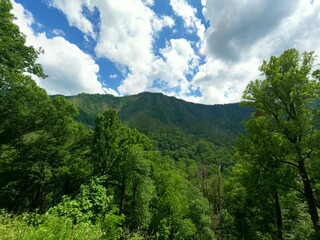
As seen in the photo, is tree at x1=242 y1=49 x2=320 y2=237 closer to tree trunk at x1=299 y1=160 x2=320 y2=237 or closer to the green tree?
tree trunk at x1=299 y1=160 x2=320 y2=237

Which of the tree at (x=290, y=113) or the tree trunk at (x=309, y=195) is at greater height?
the tree at (x=290, y=113)

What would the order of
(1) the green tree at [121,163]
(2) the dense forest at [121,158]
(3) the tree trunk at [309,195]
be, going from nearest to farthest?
(2) the dense forest at [121,158], (3) the tree trunk at [309,195], (1) the green tree at [121,163]

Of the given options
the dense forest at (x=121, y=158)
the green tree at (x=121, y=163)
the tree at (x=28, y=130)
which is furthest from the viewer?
the green tree at (x=121, y=163)

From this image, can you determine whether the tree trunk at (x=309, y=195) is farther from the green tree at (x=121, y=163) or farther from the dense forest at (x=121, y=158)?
the green tree at (x=121, y=163)

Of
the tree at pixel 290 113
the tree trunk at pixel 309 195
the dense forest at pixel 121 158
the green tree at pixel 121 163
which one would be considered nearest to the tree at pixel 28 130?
the dense forest at pixel 121 158

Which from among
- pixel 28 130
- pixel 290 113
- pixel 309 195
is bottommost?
pixel 309 195

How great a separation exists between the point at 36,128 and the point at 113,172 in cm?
771

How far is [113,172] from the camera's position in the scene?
15914 mm

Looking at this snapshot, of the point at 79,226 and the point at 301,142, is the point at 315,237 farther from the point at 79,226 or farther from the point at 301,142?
the point at 79,226

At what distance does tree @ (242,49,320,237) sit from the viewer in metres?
8.03

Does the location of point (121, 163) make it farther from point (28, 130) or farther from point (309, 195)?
point (309, 195)

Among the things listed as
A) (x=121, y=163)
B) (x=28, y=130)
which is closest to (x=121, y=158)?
(x=121, y=163)

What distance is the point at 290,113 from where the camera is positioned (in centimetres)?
935

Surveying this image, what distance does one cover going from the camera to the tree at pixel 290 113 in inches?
316
